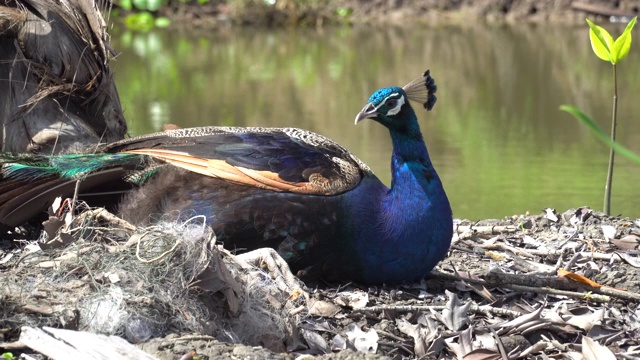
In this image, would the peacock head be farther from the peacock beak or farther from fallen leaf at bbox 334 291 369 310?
fallen leaf at bbox 334 291 369 310

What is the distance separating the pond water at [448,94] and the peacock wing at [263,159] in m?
1.26

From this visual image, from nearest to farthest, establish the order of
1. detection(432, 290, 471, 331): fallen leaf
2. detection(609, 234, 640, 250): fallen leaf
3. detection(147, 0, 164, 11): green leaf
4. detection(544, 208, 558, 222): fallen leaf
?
detection(432, 290, 471, 331): fallen leaf
detection(609, 234, 640, 250): fallen leaf
detection(544, 208, 558, 222): fallen leaf
detection(147, 0, 164, 11): green leaf

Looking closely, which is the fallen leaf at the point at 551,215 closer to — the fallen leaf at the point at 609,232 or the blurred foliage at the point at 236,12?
the fallen leaf at the point at 609,232

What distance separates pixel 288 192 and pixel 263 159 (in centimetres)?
20

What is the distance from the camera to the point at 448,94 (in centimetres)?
1039

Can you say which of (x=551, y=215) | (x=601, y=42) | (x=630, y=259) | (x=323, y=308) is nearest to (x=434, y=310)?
(x=323, y=308)

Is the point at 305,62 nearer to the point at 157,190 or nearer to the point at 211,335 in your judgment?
the point at 157,190

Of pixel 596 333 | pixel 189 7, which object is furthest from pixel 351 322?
pixel 189 7

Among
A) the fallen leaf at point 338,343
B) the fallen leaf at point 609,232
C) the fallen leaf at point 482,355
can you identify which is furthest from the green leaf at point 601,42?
the fallen leaf at point 338,343

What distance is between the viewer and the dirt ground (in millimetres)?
3037

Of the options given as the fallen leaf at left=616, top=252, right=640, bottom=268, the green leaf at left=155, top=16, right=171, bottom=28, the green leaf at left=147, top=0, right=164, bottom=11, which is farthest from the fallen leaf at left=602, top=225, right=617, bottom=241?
the green leaf at left=147, top=0, right=164, bottom=11

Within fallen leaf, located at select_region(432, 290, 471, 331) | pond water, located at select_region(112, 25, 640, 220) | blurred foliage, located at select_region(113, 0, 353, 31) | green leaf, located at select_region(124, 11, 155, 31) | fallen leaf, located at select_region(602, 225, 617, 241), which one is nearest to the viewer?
fallen leaf, located at select_region(432, 290, 471, 331)

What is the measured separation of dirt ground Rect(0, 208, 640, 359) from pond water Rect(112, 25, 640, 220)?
192cm

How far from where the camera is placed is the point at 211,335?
3.17 meters
